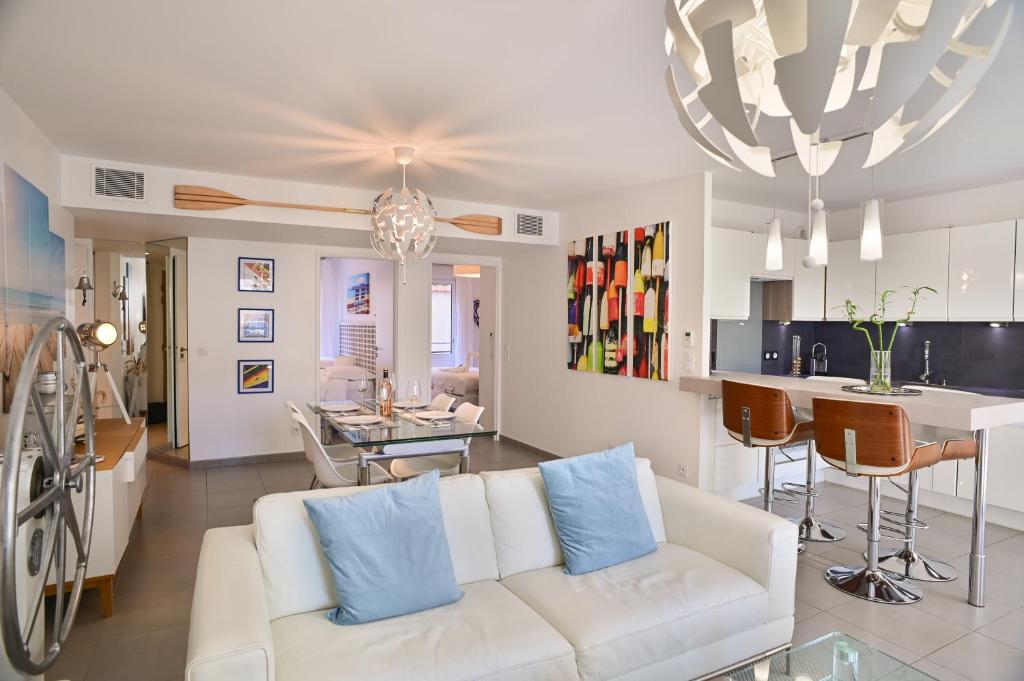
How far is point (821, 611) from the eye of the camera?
2967 mm

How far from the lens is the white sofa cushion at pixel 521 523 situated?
7.84 ft

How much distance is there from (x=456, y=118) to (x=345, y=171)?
1477 mm

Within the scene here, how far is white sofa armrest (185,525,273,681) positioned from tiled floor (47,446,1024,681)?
2.83 ft

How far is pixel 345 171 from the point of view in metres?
4.54

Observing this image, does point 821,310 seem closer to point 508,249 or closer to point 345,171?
point 508,249

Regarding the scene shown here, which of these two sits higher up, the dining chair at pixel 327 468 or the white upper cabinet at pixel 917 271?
the white upper cabinet at pixel 917 271

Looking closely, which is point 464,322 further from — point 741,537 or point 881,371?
point 741,537

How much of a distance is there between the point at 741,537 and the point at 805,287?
150 inches

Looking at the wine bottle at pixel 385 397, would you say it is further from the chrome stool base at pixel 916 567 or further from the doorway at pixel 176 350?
the chrome stool base at pixel 916 567

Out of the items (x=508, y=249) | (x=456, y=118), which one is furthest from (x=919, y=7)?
(x=508, y=249)

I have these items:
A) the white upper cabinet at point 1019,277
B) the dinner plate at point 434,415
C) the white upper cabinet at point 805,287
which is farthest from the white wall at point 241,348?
the white upper cabinet at point 1019,277

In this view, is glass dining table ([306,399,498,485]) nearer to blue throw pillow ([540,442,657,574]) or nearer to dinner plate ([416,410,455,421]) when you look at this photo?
dinner plate ([416,410,455,421])

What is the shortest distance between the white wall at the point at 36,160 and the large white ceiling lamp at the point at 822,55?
10.3ft

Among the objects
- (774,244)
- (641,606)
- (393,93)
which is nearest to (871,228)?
(774,244)
